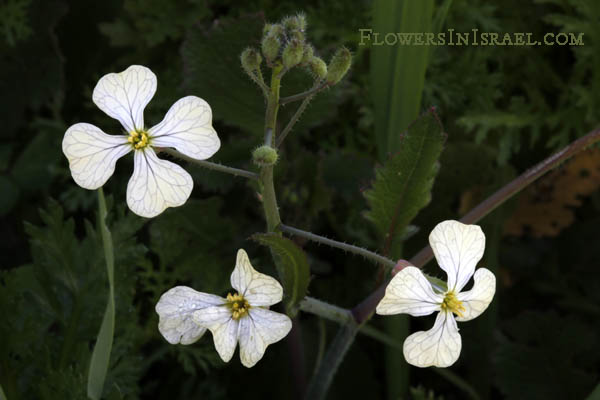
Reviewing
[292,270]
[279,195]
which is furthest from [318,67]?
[279,195]

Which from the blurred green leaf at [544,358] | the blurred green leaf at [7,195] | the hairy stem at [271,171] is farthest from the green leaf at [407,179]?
the blurred green leaf at [7,195]

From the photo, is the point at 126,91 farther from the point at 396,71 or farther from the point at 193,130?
the point at 396,71

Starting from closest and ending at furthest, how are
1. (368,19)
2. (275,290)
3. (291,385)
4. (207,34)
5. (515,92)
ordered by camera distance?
1. (275,290)
2. (207,34)
3. (291,385)
4. (368,19)
5. (515,92)

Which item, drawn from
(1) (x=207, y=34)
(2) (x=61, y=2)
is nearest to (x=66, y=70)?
(2) (x=61, y=2)

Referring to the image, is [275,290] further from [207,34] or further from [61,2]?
[61,2]

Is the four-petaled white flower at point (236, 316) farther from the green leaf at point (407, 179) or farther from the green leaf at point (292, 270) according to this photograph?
the green leaf at point (407, 179)

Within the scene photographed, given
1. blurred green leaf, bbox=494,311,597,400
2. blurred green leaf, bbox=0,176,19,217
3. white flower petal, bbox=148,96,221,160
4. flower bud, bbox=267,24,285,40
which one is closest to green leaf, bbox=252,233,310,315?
white flower petal, bbox=148,96,221,160
